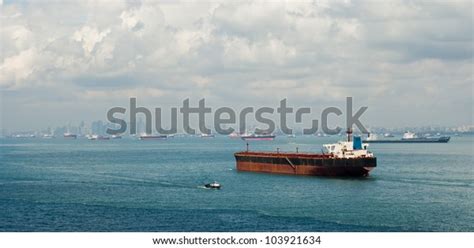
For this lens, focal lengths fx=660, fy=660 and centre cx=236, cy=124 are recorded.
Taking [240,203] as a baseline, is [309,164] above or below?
above

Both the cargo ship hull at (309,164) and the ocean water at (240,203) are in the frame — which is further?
the cargo ship hull at (309,164)

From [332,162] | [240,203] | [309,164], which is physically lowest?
[240,203]

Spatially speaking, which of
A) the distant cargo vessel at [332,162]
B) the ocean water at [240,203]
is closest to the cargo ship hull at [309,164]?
the distant cargo vessel at [332,162]

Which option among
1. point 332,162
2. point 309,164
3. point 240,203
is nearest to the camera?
point 240,203

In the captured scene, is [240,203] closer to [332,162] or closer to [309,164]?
[332,162]

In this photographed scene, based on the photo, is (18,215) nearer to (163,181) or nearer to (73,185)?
(73,185)

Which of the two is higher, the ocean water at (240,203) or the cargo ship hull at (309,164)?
the cargo ship hull at (309,164)

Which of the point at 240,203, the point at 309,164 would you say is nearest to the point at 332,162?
the point at 309,164

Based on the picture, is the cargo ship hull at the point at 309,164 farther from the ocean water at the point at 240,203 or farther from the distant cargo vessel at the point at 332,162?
the ocean water at the point at 240,203
